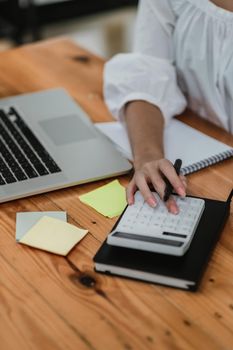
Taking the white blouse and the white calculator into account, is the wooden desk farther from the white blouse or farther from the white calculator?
the white blouse

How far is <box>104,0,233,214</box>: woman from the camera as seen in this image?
46.5 inches

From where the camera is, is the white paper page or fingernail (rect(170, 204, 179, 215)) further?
the white paper page

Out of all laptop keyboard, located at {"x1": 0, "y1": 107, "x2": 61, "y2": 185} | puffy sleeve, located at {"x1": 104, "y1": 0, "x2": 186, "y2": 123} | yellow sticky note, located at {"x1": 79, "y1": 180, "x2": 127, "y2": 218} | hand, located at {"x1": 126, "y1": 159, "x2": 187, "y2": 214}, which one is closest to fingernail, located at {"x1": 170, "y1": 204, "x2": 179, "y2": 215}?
hand, located at {"x1": 126, "y1": 159, "x2": 187, "y2": 214}

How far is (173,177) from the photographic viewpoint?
91 centimetres

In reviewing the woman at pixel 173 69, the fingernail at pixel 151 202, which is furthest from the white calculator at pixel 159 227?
the woman at pixel 173 69

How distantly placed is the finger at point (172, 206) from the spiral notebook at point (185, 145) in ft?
0.54

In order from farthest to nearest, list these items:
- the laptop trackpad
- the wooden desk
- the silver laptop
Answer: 1. the laptop trackpad
2. the silver laptop
3. the wooden desk

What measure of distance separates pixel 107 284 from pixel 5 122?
533 mm

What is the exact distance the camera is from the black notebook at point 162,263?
2.49 ft

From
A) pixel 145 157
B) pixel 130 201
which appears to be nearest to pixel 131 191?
pixel 130 201

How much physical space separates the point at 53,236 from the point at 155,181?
183 millimetres

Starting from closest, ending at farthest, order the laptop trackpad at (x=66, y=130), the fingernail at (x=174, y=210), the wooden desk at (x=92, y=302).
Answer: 1. the wooden desk at (x=92, y=302)
2. the fingernail at (x=174, y=210)
3. the laptop trackpad at (x=66, y=130)

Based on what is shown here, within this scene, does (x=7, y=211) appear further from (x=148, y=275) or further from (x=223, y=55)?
(x=223, y=55)

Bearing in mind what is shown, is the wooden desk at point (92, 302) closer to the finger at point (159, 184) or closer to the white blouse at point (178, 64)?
the finger at point (159, 184)
